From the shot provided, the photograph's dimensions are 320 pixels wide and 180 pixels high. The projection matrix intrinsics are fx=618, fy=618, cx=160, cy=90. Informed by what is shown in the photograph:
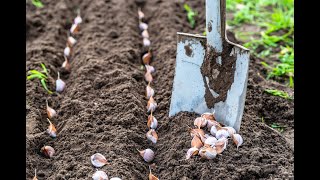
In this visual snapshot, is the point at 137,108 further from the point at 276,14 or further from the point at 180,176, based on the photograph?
the point at 276,14

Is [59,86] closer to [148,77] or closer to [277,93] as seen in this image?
[148,77]

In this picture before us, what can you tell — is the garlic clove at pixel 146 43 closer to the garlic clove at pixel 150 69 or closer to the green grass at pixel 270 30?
the garlic clove at pixel 150 69

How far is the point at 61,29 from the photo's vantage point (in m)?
5.39

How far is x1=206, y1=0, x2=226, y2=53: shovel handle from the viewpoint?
3625 millimetres

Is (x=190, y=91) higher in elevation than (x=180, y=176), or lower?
higher

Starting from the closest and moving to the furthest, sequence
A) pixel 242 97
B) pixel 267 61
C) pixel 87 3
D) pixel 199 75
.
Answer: pixel 242 97, pixel 199 75, pixel 267 61, pixel 87 3

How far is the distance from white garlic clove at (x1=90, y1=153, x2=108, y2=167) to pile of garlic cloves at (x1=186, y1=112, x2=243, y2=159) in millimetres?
471

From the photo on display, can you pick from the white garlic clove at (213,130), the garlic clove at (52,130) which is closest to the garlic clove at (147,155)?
the white garlic clove at (213,130)

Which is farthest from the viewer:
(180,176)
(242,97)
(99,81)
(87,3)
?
(87,3)

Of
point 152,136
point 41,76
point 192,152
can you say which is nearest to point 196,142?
point 192,152

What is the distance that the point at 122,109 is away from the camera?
400 cm

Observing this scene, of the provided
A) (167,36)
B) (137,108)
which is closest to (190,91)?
(137,108)

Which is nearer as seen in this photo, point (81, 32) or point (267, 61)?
point (267, 61)

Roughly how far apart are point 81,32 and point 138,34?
49 centimetres
